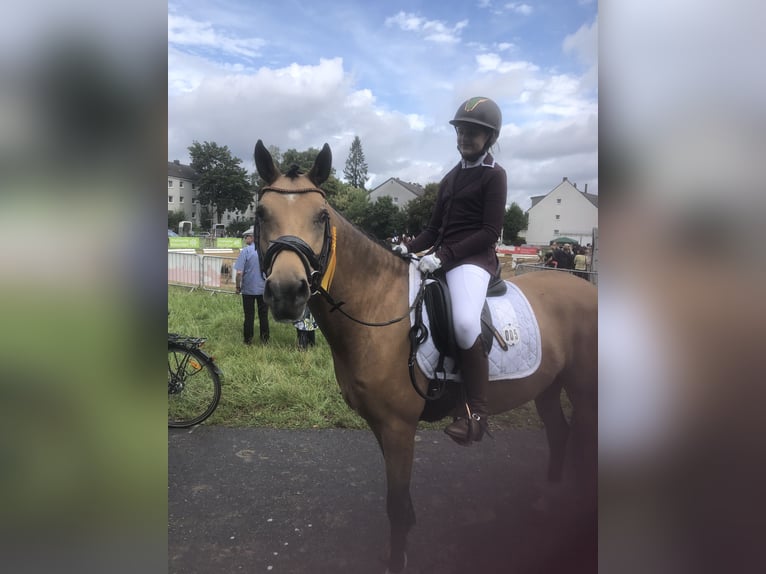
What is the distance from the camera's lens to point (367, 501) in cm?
310

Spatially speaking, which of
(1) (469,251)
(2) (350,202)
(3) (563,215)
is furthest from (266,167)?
(3) (563,215)

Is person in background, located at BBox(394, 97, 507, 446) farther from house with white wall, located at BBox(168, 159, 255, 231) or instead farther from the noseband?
house with white wall, located at BBox(168, 159, 255, 231)

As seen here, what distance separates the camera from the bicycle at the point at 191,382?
4180mm

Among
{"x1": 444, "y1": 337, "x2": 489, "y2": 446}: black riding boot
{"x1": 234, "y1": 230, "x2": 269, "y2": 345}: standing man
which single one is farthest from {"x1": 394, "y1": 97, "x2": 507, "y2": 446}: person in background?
{"x1": 234, "y1": 230, "x2": 269, "y2": 345}: standing man

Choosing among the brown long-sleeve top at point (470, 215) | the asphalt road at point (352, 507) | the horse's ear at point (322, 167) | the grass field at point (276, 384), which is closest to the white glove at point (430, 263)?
the brown long-sleeve top at point (470, 215)

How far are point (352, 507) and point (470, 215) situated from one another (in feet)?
7.86

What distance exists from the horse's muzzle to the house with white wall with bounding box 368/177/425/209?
575 mm

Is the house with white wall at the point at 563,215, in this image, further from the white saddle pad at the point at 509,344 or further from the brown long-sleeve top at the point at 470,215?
the white saddle pad at the point at 509,344

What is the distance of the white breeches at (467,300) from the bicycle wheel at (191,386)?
10.3ft

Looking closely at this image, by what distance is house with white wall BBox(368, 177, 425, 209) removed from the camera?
1.73 metres
